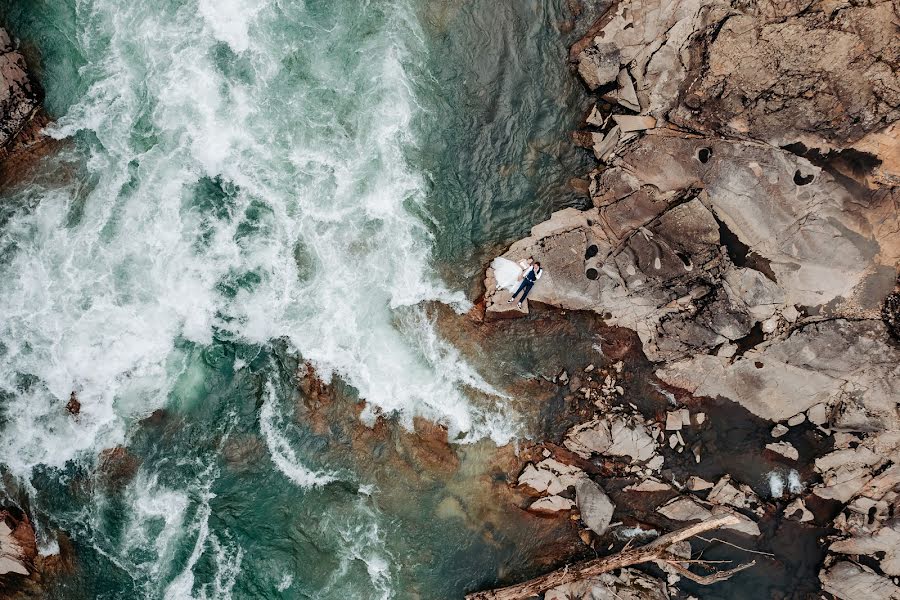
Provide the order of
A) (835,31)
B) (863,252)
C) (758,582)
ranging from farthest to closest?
1. (758,582)
2. (863,252)
3. (835,31)

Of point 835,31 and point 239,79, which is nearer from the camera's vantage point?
point 835,31

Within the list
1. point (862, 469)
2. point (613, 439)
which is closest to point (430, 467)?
point (613, 439)

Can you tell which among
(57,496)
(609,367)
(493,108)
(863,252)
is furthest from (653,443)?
(57,496)

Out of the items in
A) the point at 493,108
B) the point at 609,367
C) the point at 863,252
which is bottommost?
the point at 609,367

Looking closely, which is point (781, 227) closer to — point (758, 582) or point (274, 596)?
point (758, 582)

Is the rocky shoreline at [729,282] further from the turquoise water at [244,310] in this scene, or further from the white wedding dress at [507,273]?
the turquoise water at [244,310]

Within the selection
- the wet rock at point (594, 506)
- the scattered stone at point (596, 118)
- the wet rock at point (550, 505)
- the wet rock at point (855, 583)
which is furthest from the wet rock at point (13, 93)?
the wet rock at point (855, 583)
